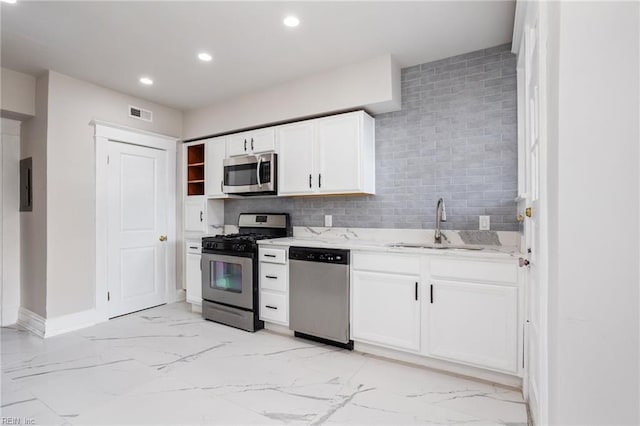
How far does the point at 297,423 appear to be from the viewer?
6.07ft

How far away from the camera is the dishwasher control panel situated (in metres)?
2.81

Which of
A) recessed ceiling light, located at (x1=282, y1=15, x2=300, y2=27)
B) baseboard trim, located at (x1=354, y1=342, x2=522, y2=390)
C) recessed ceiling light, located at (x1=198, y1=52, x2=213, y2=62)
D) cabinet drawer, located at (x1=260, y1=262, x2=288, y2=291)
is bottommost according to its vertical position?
baseboard trim, located at (x1=354, y1=342, x2=522, y2=390)

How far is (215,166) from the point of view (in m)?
4.14

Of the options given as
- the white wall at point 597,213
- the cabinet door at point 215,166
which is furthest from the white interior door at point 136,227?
the white wall at point 597,213

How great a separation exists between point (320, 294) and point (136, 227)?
99.8 inches

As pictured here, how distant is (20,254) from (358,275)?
3.72 metres

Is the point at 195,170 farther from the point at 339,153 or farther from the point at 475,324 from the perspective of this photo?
the point at 475,324

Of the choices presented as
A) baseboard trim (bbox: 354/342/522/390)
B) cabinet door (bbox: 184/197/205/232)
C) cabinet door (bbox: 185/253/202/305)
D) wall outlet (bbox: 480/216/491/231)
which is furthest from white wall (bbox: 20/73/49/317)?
wall outlet (bbox: 480/216/491/231)

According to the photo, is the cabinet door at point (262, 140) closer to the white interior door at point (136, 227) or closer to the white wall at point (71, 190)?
the white interior door at point (136, 227)

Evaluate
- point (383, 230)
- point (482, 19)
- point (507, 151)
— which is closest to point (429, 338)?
point (383, 230)

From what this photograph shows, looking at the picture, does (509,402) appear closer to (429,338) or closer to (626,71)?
(429,338)

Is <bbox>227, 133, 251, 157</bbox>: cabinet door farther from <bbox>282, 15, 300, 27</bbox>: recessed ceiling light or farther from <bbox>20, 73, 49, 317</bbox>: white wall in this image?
<bbox>20, 73, 49, 317</bbox>: white wall

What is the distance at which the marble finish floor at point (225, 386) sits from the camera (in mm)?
1923

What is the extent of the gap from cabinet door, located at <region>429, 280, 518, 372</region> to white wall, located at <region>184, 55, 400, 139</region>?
1.72 m
